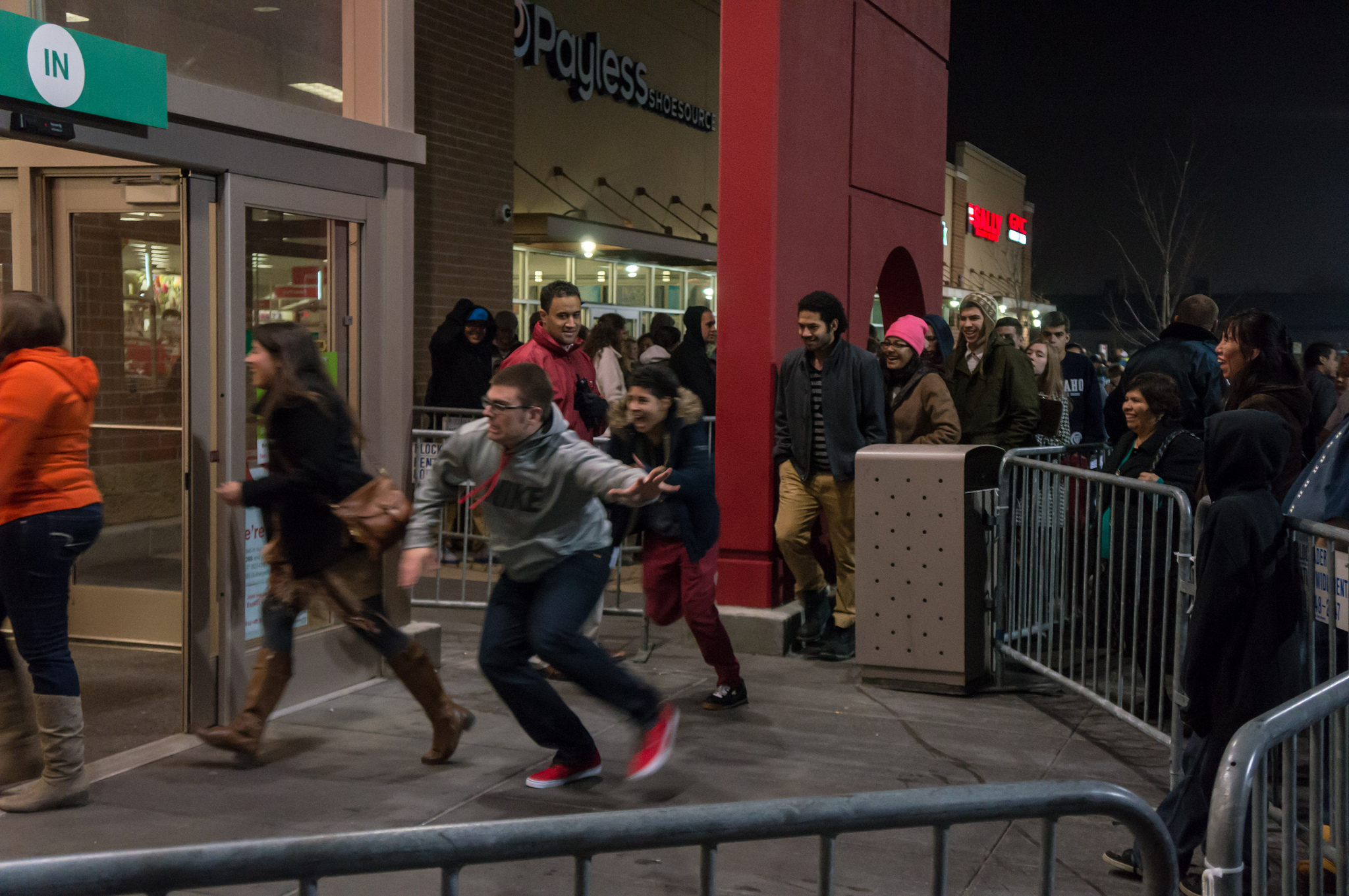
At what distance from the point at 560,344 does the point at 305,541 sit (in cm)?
225

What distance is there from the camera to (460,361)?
414 inches

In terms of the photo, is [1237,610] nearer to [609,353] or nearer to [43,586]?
[43,586]

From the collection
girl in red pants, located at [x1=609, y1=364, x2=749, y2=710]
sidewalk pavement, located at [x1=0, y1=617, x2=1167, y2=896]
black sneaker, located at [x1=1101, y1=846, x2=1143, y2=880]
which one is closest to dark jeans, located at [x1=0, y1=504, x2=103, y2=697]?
sidewalk pavement, located at [x1=0, y1=617, x2=1167, y2=896]

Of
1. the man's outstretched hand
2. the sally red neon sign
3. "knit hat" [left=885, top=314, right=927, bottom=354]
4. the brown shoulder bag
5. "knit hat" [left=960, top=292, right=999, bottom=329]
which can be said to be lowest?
the brown shoulder bag

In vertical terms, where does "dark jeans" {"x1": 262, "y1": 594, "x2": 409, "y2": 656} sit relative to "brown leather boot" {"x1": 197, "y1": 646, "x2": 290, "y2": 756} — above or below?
above

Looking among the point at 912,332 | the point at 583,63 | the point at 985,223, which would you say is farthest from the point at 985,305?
the point at 985,223

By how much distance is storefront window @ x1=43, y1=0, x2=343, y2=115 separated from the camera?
5.25 metres

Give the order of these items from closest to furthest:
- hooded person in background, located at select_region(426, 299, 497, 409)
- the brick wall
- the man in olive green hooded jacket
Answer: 1. the man in olive green hooded jacket
2. hooded person in background, located at select_region(426, 299, 497, 409)
3. the brick wall

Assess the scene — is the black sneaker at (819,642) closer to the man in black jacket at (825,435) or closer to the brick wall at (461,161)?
the man in black jacket at (825,435)

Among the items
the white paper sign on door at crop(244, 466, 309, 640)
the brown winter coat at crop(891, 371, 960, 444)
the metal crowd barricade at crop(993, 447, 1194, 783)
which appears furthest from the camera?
the brown winter coat at crop(891, 371, 960, 444)

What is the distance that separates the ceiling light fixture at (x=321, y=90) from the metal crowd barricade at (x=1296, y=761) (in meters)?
5.00

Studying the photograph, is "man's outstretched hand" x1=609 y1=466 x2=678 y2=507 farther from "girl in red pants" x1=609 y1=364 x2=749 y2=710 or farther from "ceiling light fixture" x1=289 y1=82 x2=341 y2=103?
"ceiling light fixture" x1=289 y1=82 x2=341 y2=103

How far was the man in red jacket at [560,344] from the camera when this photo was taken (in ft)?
22.7

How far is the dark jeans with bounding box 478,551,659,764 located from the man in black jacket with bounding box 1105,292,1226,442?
4.24m
